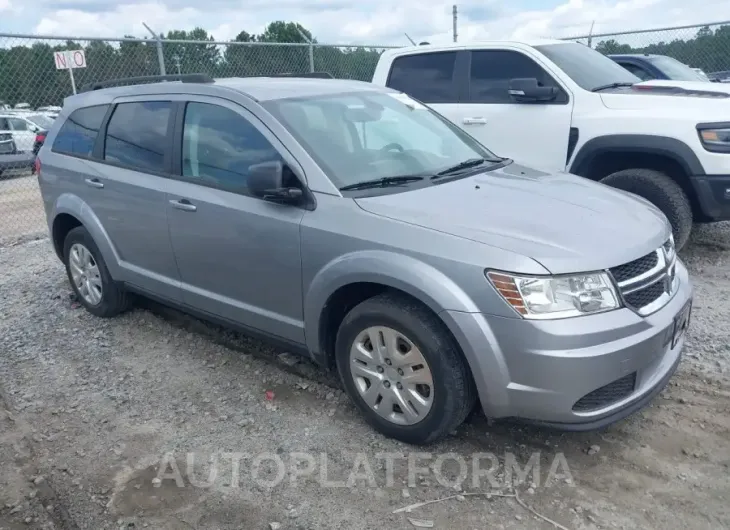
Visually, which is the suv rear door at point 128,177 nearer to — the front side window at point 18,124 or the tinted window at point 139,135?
the tinted window at point 139,135

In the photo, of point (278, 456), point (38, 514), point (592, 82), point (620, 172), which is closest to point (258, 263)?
point (278, 456)

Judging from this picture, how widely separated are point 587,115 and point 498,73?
1.11 m

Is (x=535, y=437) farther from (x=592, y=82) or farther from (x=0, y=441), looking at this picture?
(x=592, y=82)

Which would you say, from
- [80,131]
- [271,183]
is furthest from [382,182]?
[80,131]

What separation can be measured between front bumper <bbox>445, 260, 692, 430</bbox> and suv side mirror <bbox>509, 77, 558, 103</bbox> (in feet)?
11.7

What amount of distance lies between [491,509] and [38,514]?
6.71 ft

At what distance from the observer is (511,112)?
21.5 feet

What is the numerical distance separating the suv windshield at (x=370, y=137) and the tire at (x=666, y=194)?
1990 mm

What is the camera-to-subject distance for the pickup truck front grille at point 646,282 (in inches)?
119

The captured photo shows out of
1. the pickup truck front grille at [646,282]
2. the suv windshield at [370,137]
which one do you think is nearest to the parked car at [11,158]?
the suv windshield at [370,137]

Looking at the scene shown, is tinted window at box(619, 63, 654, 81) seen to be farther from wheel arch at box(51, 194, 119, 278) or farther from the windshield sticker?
wheel arch at box(51, 194, 119, 278)

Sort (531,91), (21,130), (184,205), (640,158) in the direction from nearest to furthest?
1. (184,205)
2. (640,158)
3. (531,91)
4. (21,130)

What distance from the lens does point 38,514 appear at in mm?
3102

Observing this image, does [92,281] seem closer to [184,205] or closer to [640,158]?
[184,205]
